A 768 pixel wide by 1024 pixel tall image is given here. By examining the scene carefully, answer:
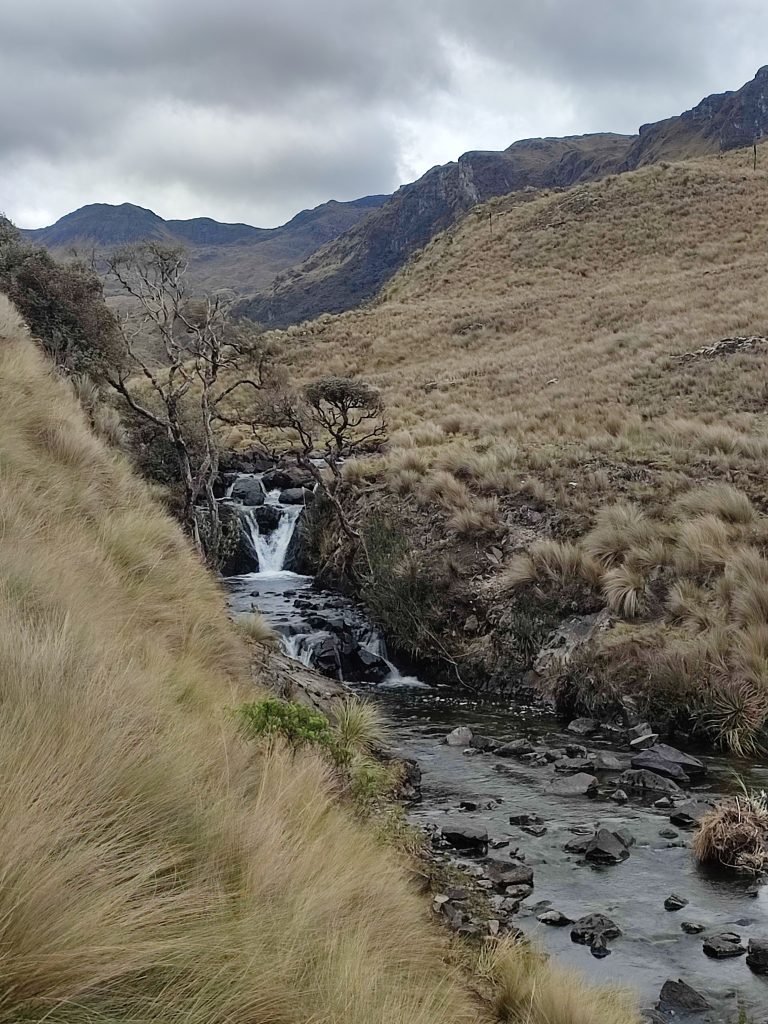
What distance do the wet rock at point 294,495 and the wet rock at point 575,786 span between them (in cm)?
1308

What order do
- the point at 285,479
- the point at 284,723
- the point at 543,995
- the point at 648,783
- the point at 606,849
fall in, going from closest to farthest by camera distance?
the point at 543,995
the point at 284,723
the point at 606,849
the point at 648,783
the point at 285,479

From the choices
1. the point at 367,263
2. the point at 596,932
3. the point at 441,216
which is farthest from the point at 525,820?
the point at 441,216

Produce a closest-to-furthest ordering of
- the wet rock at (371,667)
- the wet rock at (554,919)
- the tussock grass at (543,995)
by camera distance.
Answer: the tussock grass at (543,995) → the wet rock at (554,919) → the wet rock at (371,667)

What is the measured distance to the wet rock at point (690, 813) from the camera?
6480 millimetres

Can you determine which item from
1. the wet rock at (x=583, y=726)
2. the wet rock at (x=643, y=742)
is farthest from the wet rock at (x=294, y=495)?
the wet rock at (x=643, y=742)

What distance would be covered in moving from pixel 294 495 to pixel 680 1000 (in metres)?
17.3

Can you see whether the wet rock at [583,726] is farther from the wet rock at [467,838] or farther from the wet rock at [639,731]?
the wet rock at [467,838]

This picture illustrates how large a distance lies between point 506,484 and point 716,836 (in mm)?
9973

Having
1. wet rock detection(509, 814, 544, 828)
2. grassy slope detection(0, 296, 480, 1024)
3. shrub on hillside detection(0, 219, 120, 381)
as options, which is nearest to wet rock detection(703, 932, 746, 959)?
wet rock detection(509, 814, 544, 828)

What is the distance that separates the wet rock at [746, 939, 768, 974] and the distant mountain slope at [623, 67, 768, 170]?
563ft

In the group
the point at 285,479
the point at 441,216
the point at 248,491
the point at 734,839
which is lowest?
the point at 734,839

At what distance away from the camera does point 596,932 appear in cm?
486

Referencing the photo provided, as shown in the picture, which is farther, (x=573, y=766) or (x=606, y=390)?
(x=606, y=390)

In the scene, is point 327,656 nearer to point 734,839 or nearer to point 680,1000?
point 734,839
